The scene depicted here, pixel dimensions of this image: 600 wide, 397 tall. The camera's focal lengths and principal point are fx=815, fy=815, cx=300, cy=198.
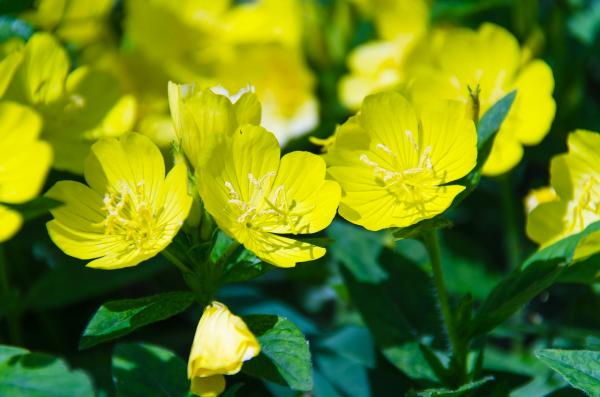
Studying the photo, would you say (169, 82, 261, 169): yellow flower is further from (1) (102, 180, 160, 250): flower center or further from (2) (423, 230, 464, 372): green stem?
(2) (423, 230, 464, 372): green stem

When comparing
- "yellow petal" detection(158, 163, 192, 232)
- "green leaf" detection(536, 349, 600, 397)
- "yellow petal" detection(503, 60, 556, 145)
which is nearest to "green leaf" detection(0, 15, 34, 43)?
"yellow petal" detection(158, 163, 192, 232)

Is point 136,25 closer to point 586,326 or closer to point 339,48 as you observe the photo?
point 339,48

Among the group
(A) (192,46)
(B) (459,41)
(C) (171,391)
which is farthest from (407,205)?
(A) (192,46)

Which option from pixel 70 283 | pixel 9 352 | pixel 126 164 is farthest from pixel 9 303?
pixel 126 164

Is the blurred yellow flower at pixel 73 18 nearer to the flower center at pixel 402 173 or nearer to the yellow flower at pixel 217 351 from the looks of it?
the flower center at pixel 402 173

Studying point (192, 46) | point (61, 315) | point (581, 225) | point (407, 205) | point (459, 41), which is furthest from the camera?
point (192, 46)

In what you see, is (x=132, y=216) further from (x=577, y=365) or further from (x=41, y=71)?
(x=577, y=365)

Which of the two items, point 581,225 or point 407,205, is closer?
point 407,205
